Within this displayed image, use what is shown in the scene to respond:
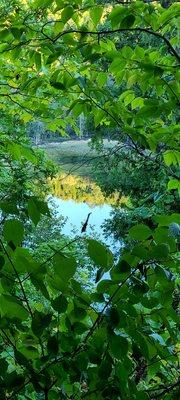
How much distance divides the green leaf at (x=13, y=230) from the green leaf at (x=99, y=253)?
0.10 meters

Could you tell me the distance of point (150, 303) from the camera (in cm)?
63

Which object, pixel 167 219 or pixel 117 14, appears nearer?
pixel 167 219

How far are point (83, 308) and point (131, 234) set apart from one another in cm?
16

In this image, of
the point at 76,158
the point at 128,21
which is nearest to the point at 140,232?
the point at 128,21

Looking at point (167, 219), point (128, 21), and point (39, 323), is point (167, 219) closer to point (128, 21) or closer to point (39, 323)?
point (39, 323)

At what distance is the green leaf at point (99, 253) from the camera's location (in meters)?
0.54

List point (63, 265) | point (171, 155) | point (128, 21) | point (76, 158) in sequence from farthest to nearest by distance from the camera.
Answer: point (76, 158) < point (171, 155) < point (128, 21) < point (63, 265)

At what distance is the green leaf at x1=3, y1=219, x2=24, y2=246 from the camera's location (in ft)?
1.77

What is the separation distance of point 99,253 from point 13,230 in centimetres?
12

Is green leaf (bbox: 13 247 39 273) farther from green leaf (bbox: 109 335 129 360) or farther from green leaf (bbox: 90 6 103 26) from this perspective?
green leaf (bbox: 90 6 103 26)

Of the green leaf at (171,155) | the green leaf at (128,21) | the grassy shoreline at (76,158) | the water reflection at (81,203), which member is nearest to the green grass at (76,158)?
the grassy shoreline at (76,158)

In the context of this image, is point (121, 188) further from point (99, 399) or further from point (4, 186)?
point (99, 399)

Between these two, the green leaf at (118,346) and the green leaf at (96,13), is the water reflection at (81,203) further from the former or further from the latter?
the green leaf at (118,346)

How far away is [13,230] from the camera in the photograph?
54 centimetres
